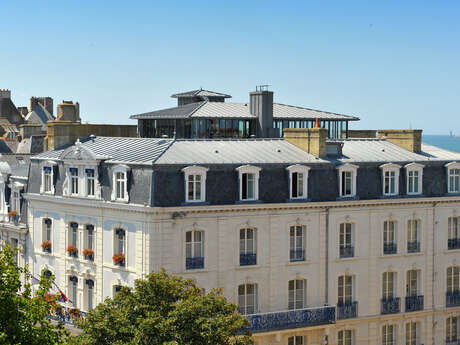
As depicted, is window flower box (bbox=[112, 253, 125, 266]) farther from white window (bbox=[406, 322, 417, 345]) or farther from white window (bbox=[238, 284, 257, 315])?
white window (bbox=[406, 322, 417, 345])

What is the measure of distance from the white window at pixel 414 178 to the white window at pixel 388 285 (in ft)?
15.7

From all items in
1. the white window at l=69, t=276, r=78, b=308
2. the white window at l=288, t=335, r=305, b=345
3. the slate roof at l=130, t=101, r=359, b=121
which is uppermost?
the slate roof at l=130, t=101, r=359, b=121

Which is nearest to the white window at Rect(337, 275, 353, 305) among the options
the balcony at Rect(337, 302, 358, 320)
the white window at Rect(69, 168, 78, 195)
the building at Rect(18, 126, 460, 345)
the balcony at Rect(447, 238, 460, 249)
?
the building at Rect(18, 126, 460, 345)

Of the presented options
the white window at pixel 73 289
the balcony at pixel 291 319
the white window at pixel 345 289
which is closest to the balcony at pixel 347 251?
the white window at pixel 345 289

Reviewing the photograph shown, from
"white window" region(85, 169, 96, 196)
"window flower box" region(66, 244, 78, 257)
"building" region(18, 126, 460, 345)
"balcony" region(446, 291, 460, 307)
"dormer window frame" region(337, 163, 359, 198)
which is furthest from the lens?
"balcony" region(446, 291, 460, 307)

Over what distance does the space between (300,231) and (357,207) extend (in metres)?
3.70

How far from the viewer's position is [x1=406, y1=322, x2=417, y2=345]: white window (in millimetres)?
56750

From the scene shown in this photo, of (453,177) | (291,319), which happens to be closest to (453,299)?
(453,177)

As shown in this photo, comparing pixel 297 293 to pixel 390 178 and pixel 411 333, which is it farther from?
pixel 390 178

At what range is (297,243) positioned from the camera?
53.3m

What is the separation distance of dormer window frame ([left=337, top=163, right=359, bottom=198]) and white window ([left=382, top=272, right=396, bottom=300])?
522cm

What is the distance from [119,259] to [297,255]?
963 centimetres

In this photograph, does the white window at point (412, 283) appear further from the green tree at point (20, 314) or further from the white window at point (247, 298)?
the green tree at point (20, 314)

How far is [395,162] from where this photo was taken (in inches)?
2210
